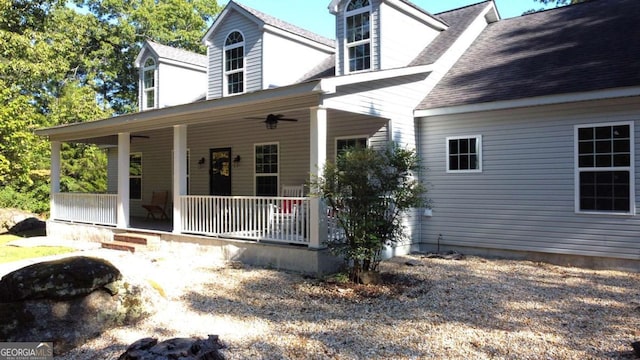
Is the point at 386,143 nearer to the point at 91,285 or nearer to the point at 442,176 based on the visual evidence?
the point at 442,176

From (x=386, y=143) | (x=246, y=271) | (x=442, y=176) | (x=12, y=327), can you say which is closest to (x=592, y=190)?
(x=442, y=176)

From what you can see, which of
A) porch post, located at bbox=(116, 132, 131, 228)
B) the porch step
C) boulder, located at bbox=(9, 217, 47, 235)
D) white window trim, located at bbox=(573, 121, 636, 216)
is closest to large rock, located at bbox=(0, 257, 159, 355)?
the porch step

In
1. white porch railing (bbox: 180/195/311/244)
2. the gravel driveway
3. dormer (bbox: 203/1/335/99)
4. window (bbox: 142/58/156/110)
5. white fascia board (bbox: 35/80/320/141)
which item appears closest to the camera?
the gravel driveway

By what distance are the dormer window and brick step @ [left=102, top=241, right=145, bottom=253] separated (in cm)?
486

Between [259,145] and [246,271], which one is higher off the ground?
[259,145]

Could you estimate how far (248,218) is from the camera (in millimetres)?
8453

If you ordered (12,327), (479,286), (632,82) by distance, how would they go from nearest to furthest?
1. (12,327)
2. (479,286)
3. (632,82)

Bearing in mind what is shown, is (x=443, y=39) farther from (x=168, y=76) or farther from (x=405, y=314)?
(x=168, y=76)

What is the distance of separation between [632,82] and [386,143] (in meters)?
4.18

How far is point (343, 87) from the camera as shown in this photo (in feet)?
24.3

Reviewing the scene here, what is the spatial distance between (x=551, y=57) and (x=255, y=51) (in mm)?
6961

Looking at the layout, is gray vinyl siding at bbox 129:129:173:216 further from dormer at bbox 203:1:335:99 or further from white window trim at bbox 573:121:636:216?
white window trim at bbox 573:121:636:216

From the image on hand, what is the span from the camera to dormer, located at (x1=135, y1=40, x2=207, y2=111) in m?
14.0

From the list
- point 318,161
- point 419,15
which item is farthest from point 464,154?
point 419,15
